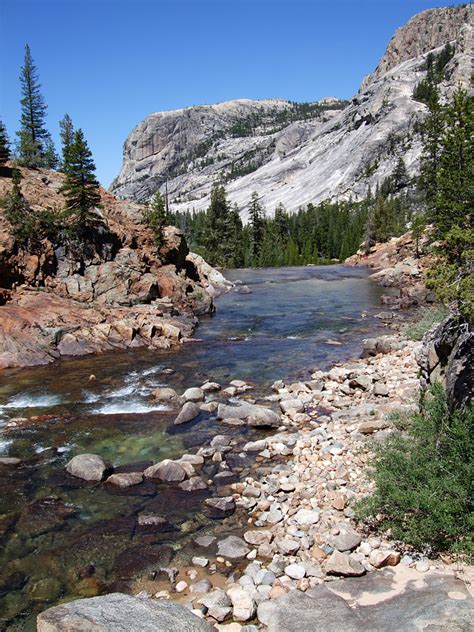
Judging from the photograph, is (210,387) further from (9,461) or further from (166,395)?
(9,461)

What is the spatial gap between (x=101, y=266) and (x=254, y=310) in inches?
502

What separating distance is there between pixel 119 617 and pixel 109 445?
Result: 26.8 ft

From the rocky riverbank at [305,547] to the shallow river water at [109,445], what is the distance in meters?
0.55

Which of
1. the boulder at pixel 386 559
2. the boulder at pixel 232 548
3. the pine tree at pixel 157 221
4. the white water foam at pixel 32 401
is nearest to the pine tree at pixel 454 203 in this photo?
the boulder at pixel 386 559

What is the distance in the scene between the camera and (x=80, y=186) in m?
33.6

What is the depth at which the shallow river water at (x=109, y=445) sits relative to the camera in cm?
898

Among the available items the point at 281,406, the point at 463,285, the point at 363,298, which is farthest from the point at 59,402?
the point at 363,298

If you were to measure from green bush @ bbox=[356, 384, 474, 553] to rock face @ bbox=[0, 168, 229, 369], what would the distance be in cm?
1899

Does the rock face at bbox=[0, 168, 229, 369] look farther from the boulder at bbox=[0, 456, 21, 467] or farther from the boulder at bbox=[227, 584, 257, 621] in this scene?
the boulder at bbox=[227, 584, 257, 621]

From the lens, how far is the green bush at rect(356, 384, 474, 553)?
7797 mm

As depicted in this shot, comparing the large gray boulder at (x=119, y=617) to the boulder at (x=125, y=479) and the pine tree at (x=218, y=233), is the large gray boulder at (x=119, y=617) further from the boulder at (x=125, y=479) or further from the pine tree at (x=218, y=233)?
the pine tree at (x=218, y=233)

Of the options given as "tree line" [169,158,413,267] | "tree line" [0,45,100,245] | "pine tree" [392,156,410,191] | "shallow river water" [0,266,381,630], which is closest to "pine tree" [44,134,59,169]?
"tree line" [0,45,100,245]

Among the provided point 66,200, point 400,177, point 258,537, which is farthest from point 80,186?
point 400,177

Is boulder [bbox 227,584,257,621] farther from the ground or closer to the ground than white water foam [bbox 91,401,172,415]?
closer to the ground
